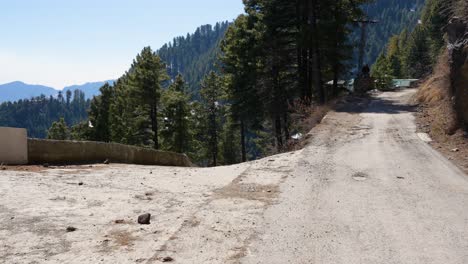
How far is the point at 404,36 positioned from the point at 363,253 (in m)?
133

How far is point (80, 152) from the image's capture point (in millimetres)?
12016

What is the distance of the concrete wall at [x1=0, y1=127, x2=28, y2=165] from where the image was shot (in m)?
10.6

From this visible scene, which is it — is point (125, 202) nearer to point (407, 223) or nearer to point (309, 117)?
point (407, 223)

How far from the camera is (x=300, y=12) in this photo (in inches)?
1005

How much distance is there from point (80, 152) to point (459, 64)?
1199 centimetres

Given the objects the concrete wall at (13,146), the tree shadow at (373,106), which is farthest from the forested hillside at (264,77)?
the concrete wall at (13,146)

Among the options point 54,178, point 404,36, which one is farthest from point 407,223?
point 404,36

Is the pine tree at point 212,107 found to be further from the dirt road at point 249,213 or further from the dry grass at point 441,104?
the dirt road at point 249,213

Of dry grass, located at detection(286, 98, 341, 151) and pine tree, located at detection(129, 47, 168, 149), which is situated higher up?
pine tree, located at detection(129, 47, 168, 149)

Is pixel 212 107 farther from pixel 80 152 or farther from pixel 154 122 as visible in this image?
pixel 80 152

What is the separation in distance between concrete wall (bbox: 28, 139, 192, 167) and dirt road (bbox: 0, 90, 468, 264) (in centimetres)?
134

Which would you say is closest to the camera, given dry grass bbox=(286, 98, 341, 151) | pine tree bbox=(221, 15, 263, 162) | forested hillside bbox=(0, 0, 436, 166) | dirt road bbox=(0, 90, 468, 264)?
dirt road bbox=(0, 90, 468, 264)

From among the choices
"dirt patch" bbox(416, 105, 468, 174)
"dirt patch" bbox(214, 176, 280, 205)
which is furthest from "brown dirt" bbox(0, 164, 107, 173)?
"dirt patch" bbox(416, 105, 468, 174)

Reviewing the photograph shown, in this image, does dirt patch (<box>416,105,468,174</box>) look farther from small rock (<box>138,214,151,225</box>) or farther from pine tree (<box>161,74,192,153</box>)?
pine tree (<box>161,74,192,153</box>)
